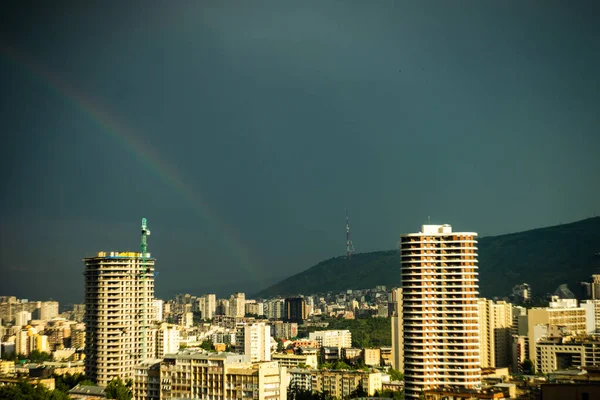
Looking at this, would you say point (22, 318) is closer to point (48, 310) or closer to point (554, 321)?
point (48, 310)

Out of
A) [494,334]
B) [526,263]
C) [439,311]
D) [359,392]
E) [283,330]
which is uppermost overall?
[526,263]

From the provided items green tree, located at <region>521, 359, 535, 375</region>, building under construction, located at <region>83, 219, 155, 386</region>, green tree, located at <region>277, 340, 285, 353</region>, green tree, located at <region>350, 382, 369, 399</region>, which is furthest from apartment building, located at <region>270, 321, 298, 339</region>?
green tree, located at <region>350, 382, 369, 399</region>

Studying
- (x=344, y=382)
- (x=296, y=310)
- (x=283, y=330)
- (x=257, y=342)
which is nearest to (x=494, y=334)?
(x=344, y=382)

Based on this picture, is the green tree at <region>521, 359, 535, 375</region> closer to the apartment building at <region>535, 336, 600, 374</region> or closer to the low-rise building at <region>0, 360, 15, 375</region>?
the apartment building at <region>535, 336, 600, 374</region>

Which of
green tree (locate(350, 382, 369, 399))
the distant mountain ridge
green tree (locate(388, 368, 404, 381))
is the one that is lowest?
green tree (locate(350, 382, 369, 399))

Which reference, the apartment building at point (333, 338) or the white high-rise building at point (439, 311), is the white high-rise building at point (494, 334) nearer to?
the white high-rise building at point (439, 311)

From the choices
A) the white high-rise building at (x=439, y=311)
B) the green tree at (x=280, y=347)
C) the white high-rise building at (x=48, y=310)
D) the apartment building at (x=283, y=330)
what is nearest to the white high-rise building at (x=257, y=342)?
the green tree at (x=280, y=347)

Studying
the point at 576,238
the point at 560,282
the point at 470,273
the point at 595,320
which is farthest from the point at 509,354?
the point at 576,238

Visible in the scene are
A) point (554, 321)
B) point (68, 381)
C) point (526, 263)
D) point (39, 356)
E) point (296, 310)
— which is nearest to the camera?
point (68, 381)
